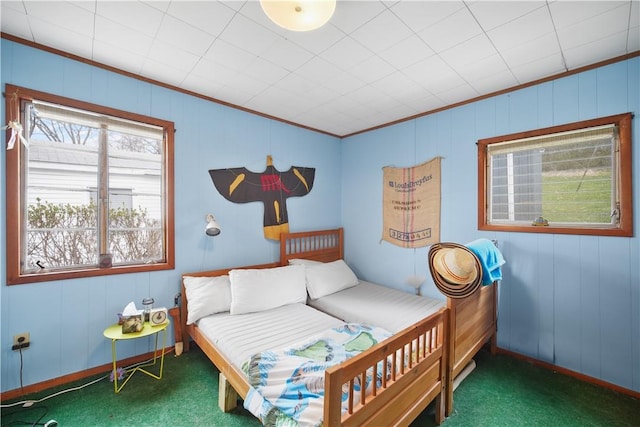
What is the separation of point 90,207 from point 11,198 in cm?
45

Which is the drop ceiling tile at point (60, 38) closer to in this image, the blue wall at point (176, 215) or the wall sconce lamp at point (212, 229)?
the blue wall at point (176, 215)

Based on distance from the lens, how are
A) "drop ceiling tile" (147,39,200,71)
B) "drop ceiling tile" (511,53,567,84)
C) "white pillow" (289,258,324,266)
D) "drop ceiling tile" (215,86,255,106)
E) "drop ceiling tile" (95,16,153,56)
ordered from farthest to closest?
"white pillow" (289,258,324,266), "drop ceiling tile" (215,86,255,106), "drop ceiling tile" (511,53,567,84), "drop ceiling tile" (147,39,200,71), "drop ceiling tile" (95,16,153,56)

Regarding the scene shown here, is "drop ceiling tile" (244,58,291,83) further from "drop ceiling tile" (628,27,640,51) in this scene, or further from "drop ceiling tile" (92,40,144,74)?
"drop ceiling tile" (628,27,640,51)

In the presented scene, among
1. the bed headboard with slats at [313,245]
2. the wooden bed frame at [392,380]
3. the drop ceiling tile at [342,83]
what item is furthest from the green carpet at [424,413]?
the drop ceiling tile at [342,83]

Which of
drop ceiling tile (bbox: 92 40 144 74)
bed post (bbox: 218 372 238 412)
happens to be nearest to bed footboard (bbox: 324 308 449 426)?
bed post (bbox: 218 372 238 412)

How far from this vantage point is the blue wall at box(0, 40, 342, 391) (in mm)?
1931

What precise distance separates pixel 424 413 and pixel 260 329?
4.31ft

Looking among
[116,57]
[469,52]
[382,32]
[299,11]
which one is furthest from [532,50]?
[116,57]

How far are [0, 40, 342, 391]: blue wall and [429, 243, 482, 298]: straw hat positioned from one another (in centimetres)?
193

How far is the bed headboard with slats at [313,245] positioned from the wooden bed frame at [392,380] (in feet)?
4.73

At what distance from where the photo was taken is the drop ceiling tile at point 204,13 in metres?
1.52

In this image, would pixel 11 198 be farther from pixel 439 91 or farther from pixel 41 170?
pixel 439 91

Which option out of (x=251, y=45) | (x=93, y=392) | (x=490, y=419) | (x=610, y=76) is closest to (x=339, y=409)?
(x=490, y=419)

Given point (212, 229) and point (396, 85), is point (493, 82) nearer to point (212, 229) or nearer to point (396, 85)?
point (396, 85)
